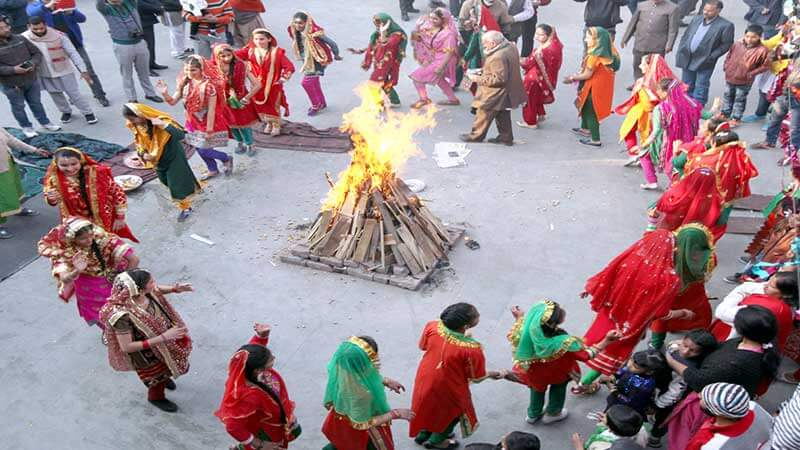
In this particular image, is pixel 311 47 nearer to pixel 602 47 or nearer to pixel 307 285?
pixel 602 47

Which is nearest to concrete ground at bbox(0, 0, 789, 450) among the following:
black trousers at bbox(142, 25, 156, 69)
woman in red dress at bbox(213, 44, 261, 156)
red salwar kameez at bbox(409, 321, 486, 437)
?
red salwar kameez at bbox(409, 321, 486, 437)

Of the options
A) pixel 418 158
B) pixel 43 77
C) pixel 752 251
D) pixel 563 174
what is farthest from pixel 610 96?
pixel 43 77

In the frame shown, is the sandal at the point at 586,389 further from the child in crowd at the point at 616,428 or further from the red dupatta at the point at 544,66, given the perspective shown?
the red dupatta at the point at 544,66

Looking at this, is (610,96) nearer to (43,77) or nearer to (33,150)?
(33,150)

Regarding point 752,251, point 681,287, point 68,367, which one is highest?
point 681,287

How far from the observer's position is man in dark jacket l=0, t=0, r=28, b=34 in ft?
37.7

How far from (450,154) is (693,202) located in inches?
157

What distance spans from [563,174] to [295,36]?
4734 mm

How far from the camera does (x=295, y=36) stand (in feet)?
34.4

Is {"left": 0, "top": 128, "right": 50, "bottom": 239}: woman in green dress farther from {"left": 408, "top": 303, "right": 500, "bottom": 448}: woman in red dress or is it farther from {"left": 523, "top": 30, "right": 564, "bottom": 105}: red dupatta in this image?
{"left": 523, "top": 30, "right": 564, "bottom": 105}: red dupatta

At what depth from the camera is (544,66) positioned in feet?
32.3

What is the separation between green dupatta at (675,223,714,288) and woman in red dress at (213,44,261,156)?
5.99 meters

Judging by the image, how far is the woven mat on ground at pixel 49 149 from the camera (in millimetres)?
8945

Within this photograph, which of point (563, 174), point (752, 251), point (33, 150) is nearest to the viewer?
point (752, 251)
